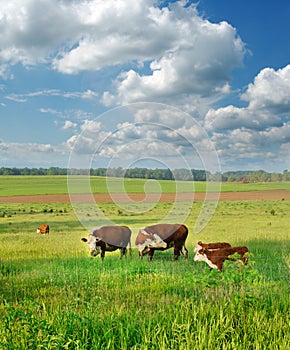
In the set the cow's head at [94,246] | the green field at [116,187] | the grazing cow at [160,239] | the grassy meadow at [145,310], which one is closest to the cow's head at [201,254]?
the grassy meadow at [145,310]

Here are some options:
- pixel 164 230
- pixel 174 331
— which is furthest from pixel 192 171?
pixel 174 331

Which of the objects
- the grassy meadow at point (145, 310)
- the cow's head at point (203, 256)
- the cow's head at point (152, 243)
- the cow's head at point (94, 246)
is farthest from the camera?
the cow's head at point (94, 246)

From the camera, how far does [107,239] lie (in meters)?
14.3

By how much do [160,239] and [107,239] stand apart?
1995 millimetres

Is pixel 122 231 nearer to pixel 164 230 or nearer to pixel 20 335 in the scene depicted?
pixel 164 230

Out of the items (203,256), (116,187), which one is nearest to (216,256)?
(203,256)

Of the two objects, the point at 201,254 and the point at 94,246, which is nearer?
the point at 201,254

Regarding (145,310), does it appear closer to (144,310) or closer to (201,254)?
(144,310)

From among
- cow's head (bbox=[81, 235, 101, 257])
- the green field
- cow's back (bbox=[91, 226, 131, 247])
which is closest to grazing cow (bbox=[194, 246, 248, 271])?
cow's back (bbox=[91, 226, 131, 247])

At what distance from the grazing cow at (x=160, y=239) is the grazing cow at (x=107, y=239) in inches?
36.5

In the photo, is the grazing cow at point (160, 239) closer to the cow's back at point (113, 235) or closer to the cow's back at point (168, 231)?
the cow's back at point (168, 231)

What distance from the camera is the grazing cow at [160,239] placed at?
1375 centimetres

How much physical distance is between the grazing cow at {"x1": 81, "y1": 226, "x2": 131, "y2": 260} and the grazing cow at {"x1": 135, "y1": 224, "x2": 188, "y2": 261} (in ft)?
3.04

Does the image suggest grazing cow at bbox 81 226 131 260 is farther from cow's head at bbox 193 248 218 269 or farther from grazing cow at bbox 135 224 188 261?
cow's head at bbox 193 248 218 269
